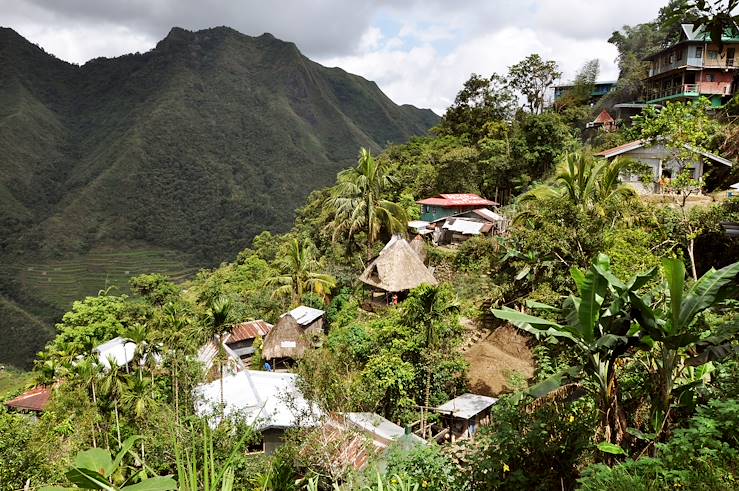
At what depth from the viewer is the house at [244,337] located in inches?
772

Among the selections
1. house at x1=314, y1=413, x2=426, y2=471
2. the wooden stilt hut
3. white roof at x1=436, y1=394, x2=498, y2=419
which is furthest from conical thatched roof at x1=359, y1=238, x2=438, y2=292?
house at x1=314, y1=413, x2=426, y2=471

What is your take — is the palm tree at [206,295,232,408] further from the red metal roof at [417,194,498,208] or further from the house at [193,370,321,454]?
the red metal roof at [417,194,498,208]

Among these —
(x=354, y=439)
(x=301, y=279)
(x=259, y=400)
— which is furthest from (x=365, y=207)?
(x=354, y=439)

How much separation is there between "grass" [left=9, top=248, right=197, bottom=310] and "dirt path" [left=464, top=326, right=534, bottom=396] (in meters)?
46.3

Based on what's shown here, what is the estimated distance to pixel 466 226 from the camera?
906 inches

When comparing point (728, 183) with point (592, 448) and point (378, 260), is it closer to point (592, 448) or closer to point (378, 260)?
point (378, 260)

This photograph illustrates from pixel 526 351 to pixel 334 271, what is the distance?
1214cm

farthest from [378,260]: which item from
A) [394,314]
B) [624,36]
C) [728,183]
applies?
[624,36]

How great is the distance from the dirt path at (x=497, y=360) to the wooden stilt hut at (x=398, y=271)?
4689mm

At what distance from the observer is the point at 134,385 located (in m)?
13.1

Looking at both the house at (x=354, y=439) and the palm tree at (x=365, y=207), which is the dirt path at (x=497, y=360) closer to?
the house at (x=354, y=439)

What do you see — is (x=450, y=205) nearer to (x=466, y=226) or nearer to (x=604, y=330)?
(x=466, y=226)

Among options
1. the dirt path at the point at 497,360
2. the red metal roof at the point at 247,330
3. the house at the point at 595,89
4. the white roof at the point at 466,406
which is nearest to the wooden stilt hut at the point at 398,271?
the dirt path at the point at 497,360

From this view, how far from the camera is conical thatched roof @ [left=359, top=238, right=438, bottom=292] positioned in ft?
61.1
